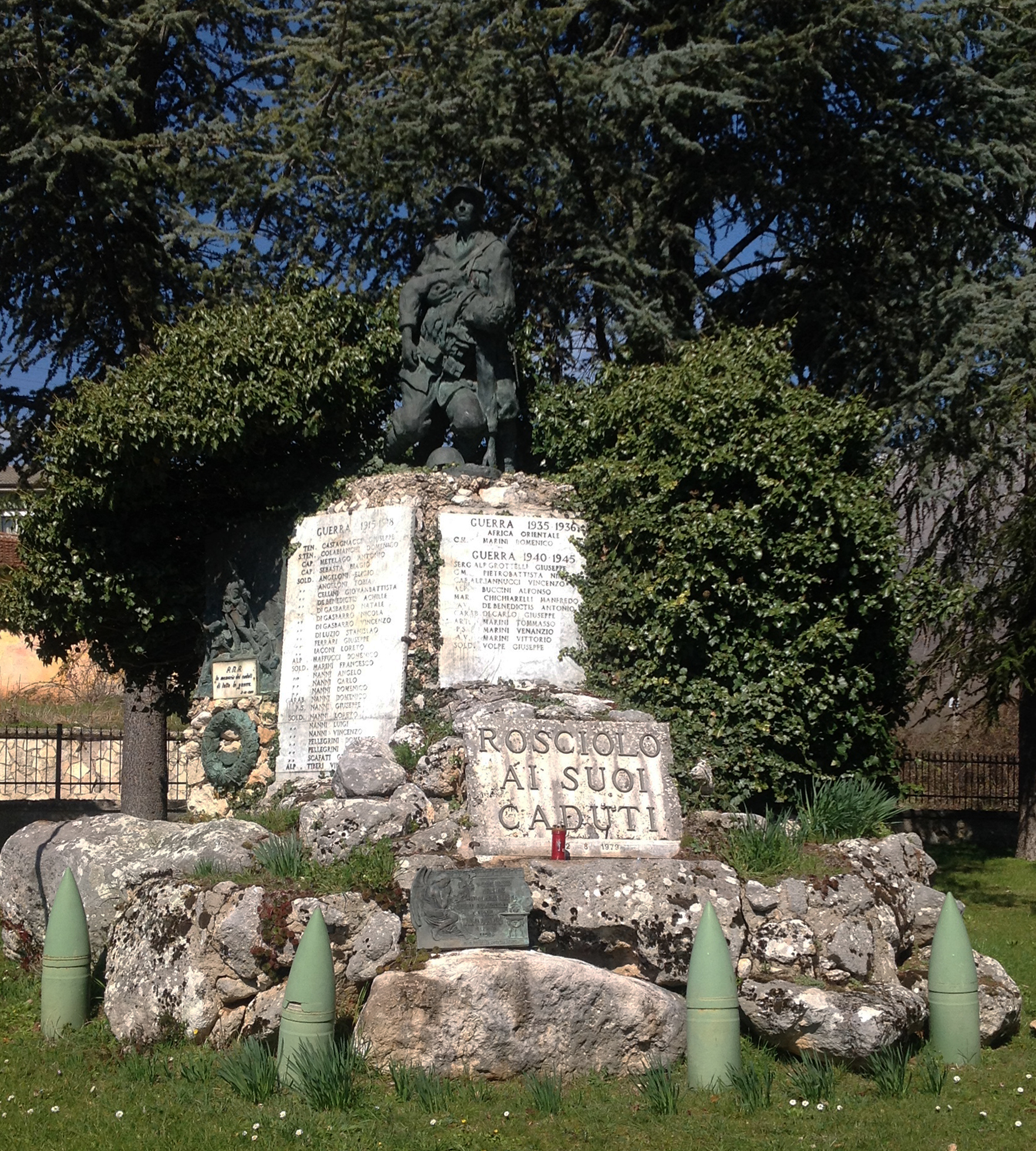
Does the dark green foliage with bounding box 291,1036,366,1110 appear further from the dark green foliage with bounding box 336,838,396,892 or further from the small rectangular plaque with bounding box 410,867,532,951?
the dark green foliage with bounding box 336,838,396,892

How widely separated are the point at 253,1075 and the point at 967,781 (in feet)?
57.9

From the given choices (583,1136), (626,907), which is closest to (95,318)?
(626,907)

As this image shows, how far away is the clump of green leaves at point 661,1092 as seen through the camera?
6.68 metres

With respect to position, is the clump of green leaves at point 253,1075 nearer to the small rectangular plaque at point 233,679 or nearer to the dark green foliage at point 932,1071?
the dark green foliage at point 932,1071

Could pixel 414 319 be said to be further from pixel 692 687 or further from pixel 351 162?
pixel 692 687

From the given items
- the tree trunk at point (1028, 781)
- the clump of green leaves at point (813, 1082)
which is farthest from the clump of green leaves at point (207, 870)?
the tree trunk at point (1028, 781)

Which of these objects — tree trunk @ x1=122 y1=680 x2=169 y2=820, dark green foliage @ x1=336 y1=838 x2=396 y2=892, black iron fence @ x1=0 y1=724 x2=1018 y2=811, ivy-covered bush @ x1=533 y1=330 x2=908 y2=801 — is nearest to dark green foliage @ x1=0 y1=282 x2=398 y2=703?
ivy-covered bush @ x1=533 y1=330 x2=908 y2=801

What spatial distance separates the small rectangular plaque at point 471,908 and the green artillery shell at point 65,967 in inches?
82.8

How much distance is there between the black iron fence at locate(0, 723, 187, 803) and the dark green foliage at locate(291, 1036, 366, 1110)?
15077mm

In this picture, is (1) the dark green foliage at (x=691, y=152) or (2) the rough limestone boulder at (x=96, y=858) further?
(1) the dark green foliage at (x=691, y=152)

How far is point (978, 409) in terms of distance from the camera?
14.1 meters

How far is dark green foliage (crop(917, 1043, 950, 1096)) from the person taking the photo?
7.05 metres

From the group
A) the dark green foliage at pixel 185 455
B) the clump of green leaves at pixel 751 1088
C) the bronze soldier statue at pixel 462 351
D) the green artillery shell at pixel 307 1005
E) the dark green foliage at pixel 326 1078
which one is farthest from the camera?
the bronze soldier statue at pixel 462 351

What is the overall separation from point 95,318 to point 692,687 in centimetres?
1003
